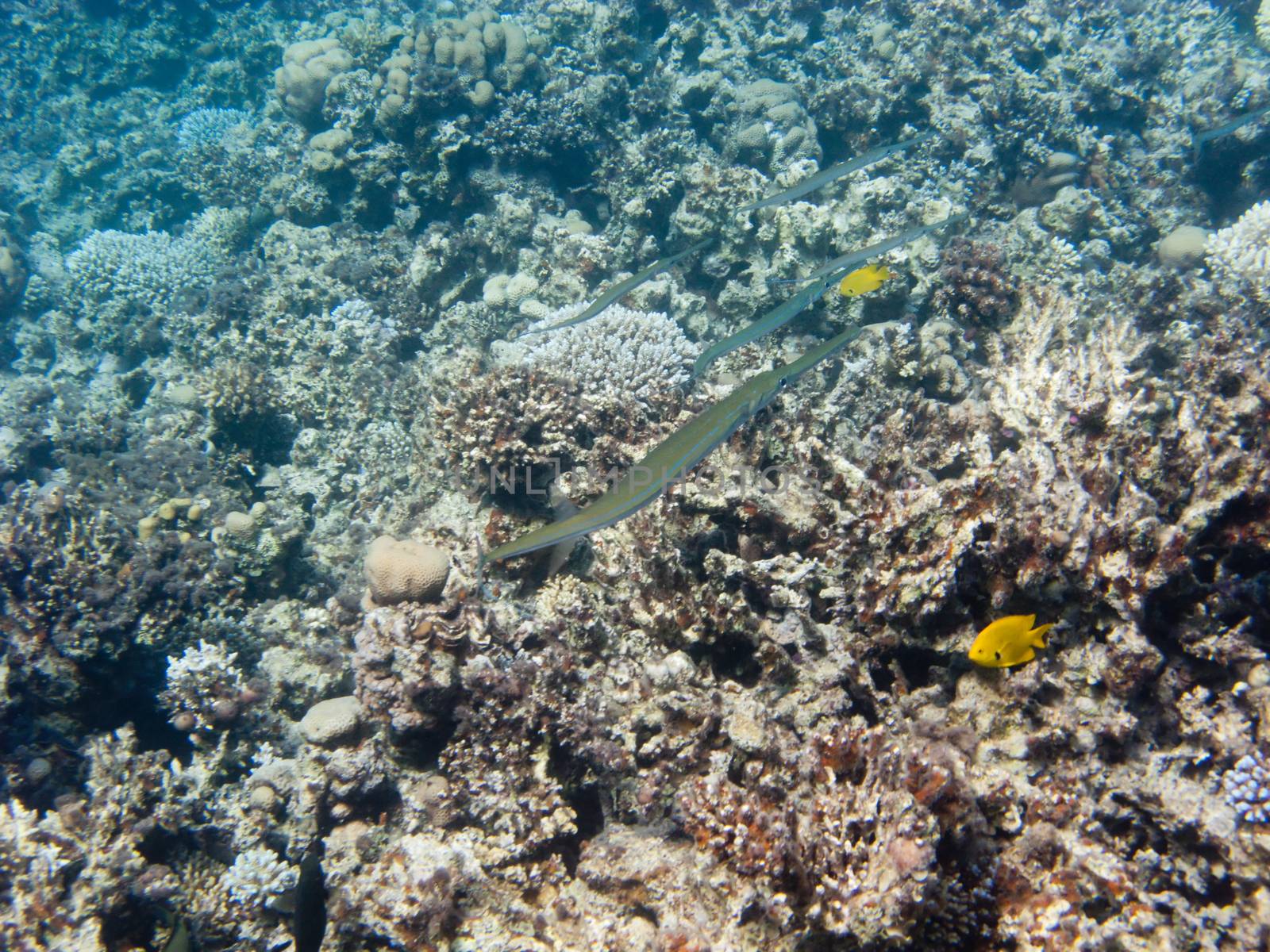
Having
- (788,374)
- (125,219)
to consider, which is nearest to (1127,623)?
(788,374)

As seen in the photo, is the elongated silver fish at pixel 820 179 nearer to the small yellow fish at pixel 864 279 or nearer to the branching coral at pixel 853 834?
the small yellow fish at pixel 864 279

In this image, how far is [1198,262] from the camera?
348 inches

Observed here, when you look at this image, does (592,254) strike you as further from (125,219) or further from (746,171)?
(125,219)

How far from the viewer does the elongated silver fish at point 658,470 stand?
290cm

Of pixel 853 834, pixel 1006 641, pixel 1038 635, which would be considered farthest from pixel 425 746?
pixel 1038 635

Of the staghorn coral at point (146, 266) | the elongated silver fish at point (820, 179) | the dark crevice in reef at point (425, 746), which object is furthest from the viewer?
the staghorn coral at point (146, 266)

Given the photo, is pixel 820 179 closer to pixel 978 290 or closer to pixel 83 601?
pixel 978 290

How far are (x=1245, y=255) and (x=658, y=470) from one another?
9580mm

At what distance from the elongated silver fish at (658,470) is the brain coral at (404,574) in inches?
70.1

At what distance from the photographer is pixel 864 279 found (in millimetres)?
6172

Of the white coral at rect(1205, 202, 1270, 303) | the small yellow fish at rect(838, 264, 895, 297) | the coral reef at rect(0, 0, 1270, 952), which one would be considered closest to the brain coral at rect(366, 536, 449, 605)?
the coral reef at rect(0, 0, 1270, 952)

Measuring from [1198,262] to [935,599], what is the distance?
30.5 feet

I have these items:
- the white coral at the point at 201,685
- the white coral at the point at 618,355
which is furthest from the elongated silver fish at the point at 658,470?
the white coral at the point at 201,685

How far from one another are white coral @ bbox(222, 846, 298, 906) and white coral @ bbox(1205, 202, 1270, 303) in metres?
11.2
